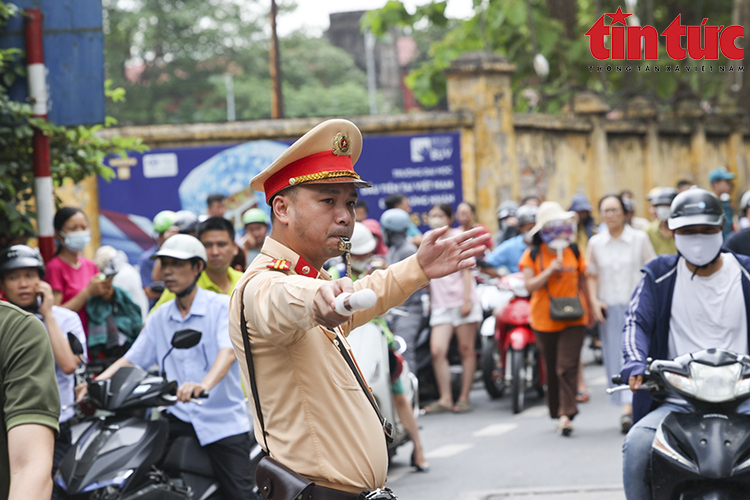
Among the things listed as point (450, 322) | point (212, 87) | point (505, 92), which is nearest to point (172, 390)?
point (450, 322)

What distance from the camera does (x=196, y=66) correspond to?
4644cm

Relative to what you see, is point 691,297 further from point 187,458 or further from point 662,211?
point 662,211

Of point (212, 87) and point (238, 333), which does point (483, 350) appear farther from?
point (212, 87)

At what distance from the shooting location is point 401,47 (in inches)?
3127

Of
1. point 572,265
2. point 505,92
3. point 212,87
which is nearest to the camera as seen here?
point 572,265

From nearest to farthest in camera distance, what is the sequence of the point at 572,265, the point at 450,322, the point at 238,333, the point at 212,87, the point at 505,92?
the point at 238,333, the point at 572,265, the point at 450,322, the point at 505,92, the point at 212,87

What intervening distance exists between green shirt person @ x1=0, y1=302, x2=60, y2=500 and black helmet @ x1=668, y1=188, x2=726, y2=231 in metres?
3.23

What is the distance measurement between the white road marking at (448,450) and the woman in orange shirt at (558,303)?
2.70 ft

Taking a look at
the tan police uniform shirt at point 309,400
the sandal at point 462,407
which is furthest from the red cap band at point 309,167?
the sandal at point 462,407

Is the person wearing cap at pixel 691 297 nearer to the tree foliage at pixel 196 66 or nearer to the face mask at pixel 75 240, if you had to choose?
the face mask at pixel 75 240

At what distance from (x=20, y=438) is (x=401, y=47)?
7819 centimetres

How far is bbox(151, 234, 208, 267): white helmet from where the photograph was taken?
5.64m

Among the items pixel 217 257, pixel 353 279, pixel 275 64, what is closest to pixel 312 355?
pixel 217 257

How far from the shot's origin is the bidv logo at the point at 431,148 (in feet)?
54.1
